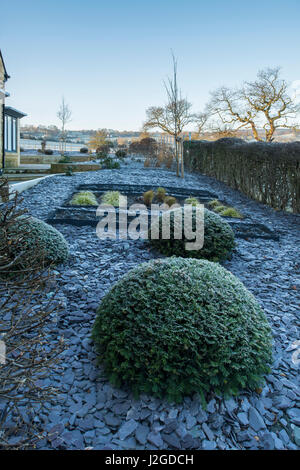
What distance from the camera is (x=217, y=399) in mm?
1821

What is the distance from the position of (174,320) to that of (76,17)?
884 cm

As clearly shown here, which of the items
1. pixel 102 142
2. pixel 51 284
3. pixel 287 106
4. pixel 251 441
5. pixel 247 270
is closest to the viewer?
pixel 251 441

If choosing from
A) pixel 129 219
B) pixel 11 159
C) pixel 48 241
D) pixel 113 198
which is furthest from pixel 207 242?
pixel 11 159

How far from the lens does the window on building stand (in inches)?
527

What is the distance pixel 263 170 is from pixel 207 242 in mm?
4423

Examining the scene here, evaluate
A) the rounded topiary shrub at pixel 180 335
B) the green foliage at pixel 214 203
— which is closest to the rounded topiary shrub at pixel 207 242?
the rounded topiary shrub at pixel 180 335

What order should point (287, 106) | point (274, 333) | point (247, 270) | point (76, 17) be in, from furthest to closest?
point (287, 106), point (76, 17), point (247, 270), point (274, 333)

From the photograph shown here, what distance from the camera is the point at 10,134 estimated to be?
13922 mm

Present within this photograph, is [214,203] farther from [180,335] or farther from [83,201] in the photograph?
A: [180,335]

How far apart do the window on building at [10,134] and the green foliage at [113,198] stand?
8173mm

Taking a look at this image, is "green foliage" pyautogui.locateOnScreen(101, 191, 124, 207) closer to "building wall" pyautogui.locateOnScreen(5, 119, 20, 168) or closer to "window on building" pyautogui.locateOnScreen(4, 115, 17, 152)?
"building wall" pyautogui.locateOnScreen(5, 119, 20, 168)

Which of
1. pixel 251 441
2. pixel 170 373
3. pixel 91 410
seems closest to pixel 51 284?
pixel 91 410
